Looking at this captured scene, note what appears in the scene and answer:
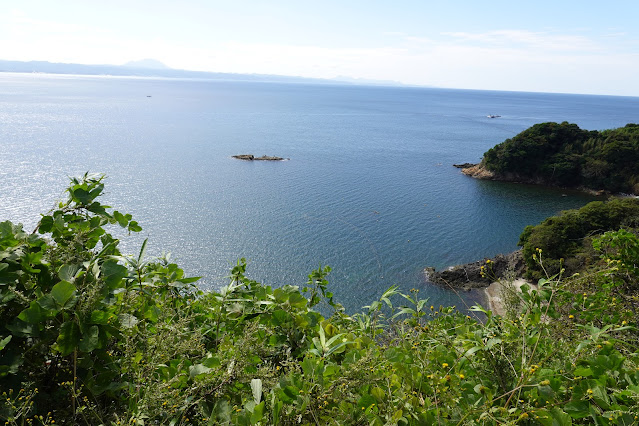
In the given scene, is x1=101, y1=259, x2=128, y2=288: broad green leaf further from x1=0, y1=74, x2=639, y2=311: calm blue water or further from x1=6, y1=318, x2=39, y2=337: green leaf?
x1=0, y1=74, x2=639, y2=311: calm blue water

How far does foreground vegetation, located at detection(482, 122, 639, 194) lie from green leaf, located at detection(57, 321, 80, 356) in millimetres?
62034

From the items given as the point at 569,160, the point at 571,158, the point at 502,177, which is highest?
the point at 571,158

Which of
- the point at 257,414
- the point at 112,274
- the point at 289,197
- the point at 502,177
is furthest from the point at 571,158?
the point at 112,274

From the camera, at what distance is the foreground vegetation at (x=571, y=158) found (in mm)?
52781

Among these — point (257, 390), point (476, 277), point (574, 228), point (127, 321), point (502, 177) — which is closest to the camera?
point (257, 390)

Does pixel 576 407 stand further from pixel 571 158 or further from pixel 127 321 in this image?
pixel 571 158

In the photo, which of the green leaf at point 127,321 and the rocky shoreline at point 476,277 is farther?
the rocky shoreline at point 476,277

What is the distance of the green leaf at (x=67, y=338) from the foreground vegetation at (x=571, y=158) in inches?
2442

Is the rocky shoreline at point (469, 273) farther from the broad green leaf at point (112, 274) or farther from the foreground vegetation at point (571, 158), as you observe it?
the foreground vegetation at point (571, 158)

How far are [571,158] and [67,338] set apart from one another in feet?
212

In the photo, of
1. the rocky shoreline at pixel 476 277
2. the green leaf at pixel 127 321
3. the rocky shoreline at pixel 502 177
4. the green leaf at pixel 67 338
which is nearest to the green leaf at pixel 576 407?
the green leaf at pixel 127 321

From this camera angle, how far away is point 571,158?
182ft

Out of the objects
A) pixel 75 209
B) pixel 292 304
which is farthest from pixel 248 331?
pixel 75 209

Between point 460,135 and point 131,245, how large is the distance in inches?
3346
